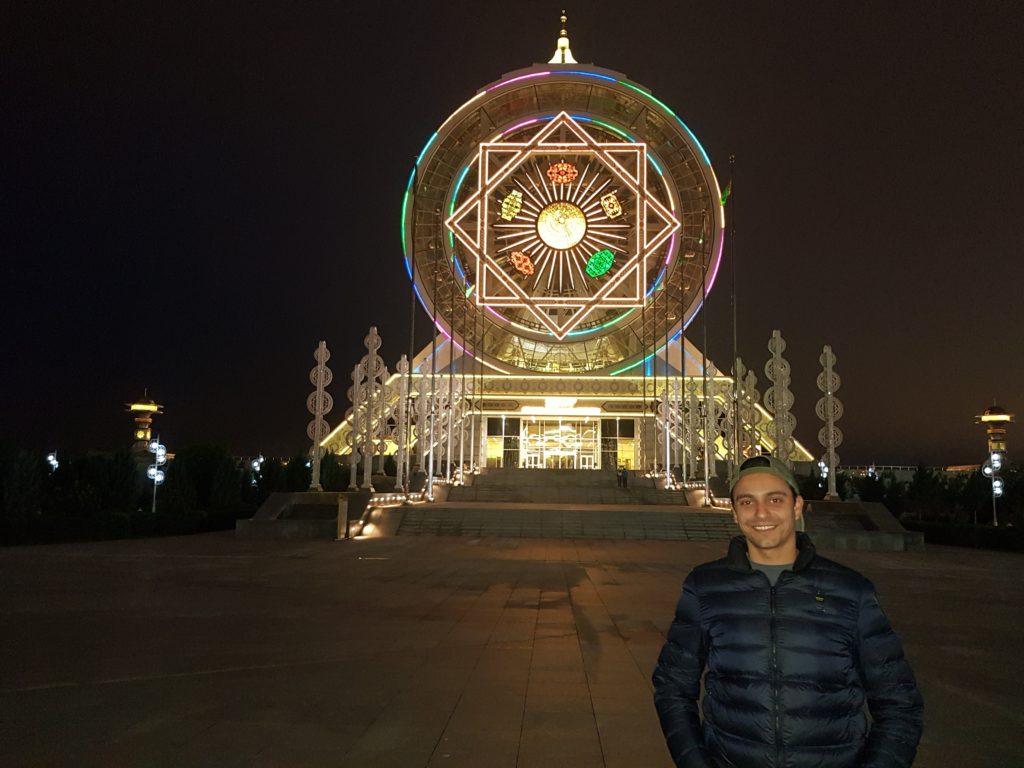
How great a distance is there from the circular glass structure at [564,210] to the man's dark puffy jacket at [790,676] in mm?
48564

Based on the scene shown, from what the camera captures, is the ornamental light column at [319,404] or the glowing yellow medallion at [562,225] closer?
the ornamental light column at [319,404]

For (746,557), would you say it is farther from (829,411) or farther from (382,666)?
(829,411)

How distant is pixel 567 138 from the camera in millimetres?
55312

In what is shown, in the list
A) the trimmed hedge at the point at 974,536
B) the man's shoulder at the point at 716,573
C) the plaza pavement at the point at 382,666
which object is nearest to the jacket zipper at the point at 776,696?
the man's shoulder at the point at 716,573

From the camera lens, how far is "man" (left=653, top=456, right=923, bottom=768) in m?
2.33

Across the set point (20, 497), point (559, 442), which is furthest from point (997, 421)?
point (20, 497)

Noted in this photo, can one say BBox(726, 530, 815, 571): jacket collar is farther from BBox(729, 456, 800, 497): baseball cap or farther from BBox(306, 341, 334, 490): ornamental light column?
BBox(306, 341, 334, 490): ornamental light column

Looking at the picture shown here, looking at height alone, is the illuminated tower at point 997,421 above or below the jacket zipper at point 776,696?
above

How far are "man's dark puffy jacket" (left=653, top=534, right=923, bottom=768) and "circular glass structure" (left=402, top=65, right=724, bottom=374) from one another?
159ft

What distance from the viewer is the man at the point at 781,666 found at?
2.33 metres

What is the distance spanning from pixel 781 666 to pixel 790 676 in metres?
0.04

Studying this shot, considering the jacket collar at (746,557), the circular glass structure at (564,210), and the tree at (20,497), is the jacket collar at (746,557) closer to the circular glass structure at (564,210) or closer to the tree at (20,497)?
the tree at (20,497)

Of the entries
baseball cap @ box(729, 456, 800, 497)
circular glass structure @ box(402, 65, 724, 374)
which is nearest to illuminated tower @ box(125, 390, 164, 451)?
circular glass structure @ box(402, 65, 724, 374)

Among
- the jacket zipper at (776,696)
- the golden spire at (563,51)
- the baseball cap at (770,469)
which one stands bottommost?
the jacket zipper at (776,696)
